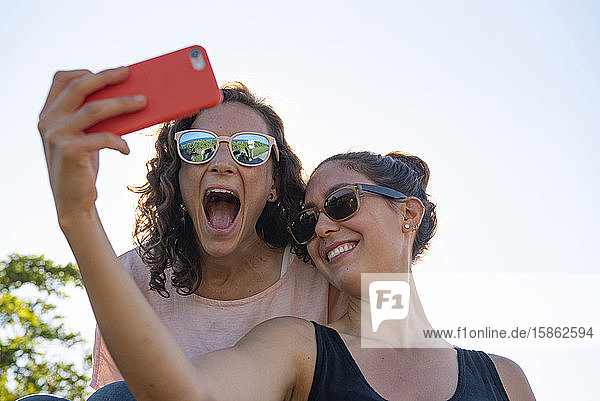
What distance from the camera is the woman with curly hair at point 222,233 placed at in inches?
135

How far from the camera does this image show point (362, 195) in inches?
126

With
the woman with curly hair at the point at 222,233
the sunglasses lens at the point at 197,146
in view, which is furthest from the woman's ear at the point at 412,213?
the sunglasses lens at the point at 197,146

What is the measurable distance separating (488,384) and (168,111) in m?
2.04

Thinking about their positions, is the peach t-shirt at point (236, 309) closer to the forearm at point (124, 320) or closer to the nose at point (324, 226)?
the nose at point (324, 226)

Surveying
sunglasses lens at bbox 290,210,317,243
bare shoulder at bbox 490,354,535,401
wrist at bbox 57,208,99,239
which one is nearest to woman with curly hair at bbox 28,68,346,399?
sunglasses lens at bbox 290,210,317,243

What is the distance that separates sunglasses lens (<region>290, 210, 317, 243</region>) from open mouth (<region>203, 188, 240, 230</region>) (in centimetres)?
36

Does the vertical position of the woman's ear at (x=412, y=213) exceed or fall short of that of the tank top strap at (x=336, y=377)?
it exceeds it

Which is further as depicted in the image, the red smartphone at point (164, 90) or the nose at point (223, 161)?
the nose at point (223, 161)

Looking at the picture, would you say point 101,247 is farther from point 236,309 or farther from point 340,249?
point 236,309

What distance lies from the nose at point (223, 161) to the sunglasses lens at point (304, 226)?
0.43 metres

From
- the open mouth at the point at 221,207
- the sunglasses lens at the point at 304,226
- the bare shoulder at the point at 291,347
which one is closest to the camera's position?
the bare shoulder at the point at 291,347

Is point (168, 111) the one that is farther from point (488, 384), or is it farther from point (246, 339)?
point (488, 384)

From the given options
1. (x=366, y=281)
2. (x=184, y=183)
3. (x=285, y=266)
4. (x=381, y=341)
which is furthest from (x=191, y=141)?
(x=381, y=341)

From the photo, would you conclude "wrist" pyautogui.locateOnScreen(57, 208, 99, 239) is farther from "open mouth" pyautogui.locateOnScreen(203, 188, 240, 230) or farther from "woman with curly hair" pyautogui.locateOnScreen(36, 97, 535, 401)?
"open mouth" pyautogui.locateOnScreen(203, 188, 240, 230)
